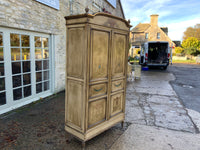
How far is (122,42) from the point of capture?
11.0ft

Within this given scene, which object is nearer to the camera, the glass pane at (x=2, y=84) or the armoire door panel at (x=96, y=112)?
the armoire door panel at (x=96, y=112)

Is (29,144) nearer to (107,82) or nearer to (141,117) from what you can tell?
(107,82)

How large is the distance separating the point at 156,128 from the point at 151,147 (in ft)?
2.80

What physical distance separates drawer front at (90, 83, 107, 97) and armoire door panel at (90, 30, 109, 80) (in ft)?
0.53

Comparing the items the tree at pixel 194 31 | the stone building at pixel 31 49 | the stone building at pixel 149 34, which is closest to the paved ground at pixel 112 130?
the stone building at pixel 31 49

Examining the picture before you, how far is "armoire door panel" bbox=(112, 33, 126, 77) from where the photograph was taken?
10.4ft

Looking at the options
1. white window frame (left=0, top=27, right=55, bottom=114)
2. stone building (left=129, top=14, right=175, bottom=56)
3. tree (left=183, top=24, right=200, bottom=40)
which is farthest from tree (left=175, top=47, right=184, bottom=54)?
white window frame (left=0, top=27, right=55, bottom=114)

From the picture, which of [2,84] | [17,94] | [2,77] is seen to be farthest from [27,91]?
[2,77]

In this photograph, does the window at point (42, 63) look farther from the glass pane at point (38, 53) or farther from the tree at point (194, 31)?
the tree at point (194, 31)

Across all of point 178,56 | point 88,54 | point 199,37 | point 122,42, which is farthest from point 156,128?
point 199,37

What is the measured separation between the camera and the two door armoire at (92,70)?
2674mm

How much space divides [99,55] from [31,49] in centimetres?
307

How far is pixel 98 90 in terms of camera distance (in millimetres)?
2973

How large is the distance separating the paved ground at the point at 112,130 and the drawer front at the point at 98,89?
1.00 meters
